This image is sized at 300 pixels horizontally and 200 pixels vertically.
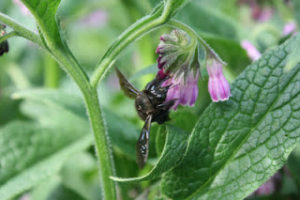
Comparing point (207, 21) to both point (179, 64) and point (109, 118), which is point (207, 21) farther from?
point (179, 64)


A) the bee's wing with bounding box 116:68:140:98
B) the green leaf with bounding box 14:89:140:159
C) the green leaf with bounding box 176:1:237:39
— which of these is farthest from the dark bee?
the green leaf with bounding box 176:1:237:39

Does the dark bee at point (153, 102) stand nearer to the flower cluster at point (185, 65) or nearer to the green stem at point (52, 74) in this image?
the flower cluster at point (185, 65)

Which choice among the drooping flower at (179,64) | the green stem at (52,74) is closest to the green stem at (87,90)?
the drooping flower at (179,64)

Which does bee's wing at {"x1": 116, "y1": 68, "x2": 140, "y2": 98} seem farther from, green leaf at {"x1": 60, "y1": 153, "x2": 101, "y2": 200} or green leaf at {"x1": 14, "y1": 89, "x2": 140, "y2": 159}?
green leaf at {"x1": 60, "y1": 153, "x2": 101, "y2": 200}

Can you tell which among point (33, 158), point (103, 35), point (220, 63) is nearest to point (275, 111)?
point (220, 63)

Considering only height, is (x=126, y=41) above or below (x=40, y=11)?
below

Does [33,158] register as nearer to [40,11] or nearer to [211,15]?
[40,11]
